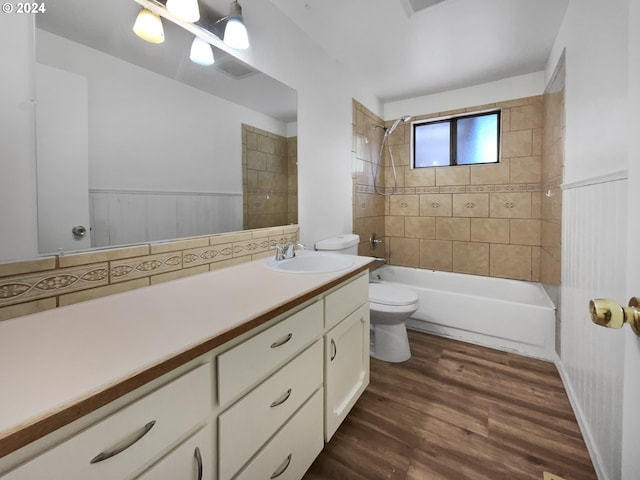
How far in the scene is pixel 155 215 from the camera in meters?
1.14

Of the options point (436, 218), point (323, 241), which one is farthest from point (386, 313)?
point (436, 218)

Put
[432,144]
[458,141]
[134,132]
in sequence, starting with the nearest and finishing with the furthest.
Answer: [134,132]
[458,141]
[432,144]

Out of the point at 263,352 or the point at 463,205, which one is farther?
the point at 463,205

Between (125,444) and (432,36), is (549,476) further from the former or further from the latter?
(432,36)

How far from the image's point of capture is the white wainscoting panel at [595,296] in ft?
3.14

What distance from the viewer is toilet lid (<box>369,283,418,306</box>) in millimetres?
1995

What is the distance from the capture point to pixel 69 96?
0.90 meters

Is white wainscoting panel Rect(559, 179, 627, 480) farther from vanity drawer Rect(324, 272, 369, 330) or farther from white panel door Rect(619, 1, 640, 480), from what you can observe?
vanity drawer Rect(324, 272, 369, 330)

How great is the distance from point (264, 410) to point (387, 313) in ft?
4.20

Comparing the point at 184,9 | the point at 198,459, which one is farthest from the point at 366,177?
the point at 198,459

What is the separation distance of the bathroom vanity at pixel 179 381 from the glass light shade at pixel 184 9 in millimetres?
1056

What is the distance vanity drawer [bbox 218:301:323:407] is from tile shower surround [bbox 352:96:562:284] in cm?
167

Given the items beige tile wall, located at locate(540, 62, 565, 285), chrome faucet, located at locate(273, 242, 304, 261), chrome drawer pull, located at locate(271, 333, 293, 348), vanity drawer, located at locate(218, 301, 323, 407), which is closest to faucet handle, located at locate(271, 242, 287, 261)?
chrome faucet, located at locate(273, 242, 304, 261)
